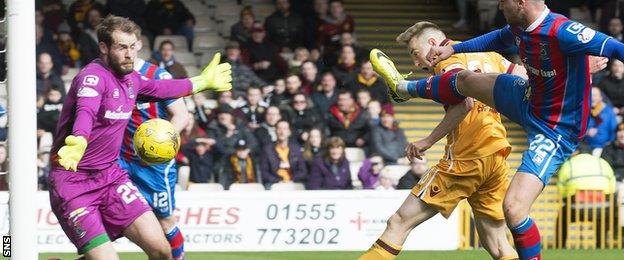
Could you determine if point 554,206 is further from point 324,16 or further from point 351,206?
point 324,16

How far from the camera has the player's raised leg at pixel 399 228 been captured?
348 inches

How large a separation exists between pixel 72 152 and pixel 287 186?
26.1 feet

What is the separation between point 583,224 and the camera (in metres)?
14.8

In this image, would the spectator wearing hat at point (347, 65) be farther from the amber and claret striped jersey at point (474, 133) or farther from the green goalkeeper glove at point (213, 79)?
the green goalkeeper glove at point (213, 79)

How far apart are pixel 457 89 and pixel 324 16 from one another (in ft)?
33.3

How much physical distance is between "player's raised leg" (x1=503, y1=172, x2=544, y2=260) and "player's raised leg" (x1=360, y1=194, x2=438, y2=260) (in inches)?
32.4

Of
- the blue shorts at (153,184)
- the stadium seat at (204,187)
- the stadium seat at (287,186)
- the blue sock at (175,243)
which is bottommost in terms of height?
the stadium seat at (204,187)

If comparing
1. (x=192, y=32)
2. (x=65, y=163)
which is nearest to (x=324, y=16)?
(x=192, y=32)

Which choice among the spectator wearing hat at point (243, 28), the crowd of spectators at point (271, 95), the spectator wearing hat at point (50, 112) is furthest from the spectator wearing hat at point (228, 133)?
the spectator wearing hat at point (243, 28)

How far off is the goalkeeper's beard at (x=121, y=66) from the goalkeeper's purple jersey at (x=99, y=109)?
3cm

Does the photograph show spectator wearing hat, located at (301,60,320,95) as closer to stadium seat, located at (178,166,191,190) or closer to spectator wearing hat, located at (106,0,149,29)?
stadium seat, located at (178,166,191,190)

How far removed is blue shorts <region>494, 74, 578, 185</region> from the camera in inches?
328

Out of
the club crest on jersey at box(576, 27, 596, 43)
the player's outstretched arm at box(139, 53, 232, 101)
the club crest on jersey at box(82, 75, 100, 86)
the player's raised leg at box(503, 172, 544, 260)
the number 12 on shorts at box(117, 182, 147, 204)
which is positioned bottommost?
the number 12 on shorts at box(117, 182, 147, 204)

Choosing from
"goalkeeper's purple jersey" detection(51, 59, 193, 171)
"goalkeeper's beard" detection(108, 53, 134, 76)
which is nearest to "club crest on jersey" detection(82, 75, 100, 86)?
"goalkeeper's purple jersey" detection(51, 59, 193, 171)
